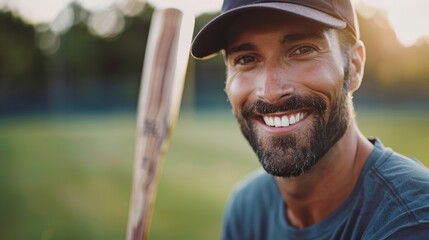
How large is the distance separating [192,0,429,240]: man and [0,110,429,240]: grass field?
15.2 ft

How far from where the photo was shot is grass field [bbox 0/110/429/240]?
807 cm

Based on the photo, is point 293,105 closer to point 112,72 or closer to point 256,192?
point 256,192

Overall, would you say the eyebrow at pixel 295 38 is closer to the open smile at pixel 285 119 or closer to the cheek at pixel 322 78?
the cheek at pixel 322 78

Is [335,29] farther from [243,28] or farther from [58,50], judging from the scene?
[58,50]

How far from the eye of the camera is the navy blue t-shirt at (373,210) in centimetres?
181

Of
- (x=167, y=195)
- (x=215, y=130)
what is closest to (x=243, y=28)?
(x=167, y=195)

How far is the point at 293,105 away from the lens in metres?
2.03

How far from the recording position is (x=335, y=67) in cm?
212

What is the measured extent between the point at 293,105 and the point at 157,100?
2.43 feet

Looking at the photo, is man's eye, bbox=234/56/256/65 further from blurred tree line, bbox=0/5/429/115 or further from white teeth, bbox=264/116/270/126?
blurred tree line, bbox=0/5/429/115

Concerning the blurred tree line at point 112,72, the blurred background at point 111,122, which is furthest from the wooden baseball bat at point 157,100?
the blurred tree line at point 112,72

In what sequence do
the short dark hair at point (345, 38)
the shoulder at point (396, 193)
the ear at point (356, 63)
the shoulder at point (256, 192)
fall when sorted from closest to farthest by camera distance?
the shoulder at point (396, 193)
the short dark hair at point (345, 38)
the ear at point (356, 63)
the shoulder at point (256, 192)

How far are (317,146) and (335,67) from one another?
343 millimetres

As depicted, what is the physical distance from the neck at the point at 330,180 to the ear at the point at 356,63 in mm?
192
